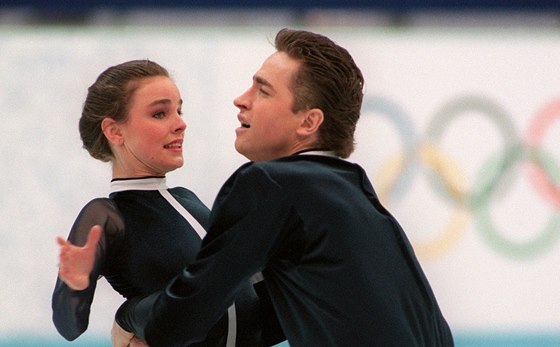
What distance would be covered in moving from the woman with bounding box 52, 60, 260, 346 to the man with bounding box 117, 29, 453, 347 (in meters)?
0.22

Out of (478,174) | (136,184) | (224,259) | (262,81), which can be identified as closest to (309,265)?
(224,259)

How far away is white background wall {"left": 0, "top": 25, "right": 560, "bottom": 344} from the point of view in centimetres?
416

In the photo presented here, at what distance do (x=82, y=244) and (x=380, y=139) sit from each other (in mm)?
2173

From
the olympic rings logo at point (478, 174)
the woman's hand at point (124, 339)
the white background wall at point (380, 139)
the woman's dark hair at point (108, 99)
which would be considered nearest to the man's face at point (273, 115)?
the woman's dark hair at point (108, 99)

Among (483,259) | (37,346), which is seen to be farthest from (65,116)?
(483,259)

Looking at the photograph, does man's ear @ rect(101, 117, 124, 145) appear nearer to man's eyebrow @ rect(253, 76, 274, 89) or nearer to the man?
man's eyebrow @ rect(253, 76, 274, 89)

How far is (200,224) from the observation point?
258 centimetres

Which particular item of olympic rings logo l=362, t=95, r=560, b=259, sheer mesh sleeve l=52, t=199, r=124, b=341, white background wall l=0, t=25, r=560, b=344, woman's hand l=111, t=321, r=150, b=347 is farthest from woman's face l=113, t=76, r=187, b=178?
olympic rings logo l=362, t=95, r=560, b=259

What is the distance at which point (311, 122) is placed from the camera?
232cm

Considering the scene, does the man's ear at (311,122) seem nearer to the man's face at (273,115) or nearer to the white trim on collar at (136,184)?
the man's face at (273,115)

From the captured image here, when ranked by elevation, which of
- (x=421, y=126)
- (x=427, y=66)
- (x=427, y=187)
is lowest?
(x=427, y=187)

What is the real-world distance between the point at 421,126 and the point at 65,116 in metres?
1.52

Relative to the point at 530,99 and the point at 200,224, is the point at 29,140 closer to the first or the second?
the point at 200,224

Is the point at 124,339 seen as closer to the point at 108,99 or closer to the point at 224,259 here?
the point at 224,259
